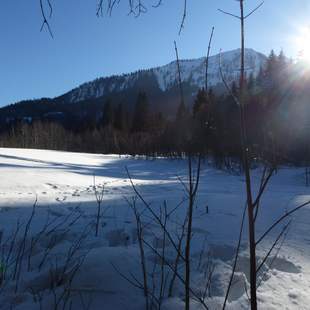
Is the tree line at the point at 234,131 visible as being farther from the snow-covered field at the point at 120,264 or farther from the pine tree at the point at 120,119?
the pine tree at the point at 120,119

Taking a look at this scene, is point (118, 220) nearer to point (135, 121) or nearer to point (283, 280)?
point (283, 280)

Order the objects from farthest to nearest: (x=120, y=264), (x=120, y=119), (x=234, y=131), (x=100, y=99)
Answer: (x=100, y=99) < (x=120, y=119) < (x=234, y=131) < (x=120, y=264)

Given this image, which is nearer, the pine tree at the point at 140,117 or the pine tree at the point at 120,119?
the pine tree at the point at 140,117

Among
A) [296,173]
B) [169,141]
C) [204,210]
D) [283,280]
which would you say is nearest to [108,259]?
[283,280]

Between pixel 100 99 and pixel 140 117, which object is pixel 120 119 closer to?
pixel 140 117

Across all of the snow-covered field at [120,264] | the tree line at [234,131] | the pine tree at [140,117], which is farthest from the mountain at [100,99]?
the snow-covered field at [120,264]

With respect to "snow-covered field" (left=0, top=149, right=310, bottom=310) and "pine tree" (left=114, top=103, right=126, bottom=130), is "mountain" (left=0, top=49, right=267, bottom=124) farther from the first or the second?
"snow-covered field" (left=0, top=149, right=310, bottom=310)

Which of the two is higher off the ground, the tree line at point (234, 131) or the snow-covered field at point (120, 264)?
the tree line at point (234, 131)

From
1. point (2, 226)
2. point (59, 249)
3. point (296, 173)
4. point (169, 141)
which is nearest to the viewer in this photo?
point (59, 249)

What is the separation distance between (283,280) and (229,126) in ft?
59.2

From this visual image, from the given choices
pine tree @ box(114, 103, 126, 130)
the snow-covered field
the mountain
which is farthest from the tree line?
the mountain

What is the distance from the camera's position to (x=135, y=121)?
48.9m

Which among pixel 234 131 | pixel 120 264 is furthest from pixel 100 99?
pixel 120 264

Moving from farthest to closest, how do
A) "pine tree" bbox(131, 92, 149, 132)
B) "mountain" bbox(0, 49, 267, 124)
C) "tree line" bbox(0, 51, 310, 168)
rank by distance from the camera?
1. "mountain" bbox(0, 49, 267, 124)
2. "pine tree" bbox(131, 92, 149, 132)
3. "tree line" bbox(0, 51, 310, 168)
